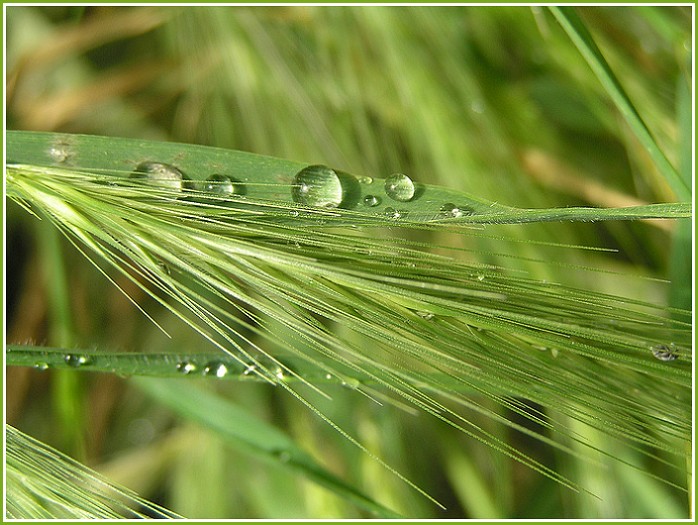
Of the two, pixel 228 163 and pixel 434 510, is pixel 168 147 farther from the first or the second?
pixel 434 510

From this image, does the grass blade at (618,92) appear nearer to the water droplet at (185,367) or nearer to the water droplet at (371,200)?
the water droplet at (371,200)

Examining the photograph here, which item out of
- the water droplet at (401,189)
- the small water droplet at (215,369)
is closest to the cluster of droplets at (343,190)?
the water droplet at (401,189)

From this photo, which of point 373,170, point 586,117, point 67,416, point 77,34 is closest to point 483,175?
point 373,170

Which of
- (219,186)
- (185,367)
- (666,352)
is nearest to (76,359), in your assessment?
(185,367)

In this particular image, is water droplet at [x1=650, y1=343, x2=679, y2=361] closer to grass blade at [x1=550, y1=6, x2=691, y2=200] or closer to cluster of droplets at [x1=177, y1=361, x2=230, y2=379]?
grass blade at [x1=550, y1=6, x2=691, y2=200]

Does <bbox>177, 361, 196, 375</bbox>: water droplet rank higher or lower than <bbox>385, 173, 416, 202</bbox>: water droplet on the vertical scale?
lower

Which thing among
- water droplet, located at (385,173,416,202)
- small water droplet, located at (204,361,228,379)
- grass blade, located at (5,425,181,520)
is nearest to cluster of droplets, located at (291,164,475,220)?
water droplet, located at (385,173,416,202)

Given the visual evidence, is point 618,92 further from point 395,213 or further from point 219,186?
point 219,186
